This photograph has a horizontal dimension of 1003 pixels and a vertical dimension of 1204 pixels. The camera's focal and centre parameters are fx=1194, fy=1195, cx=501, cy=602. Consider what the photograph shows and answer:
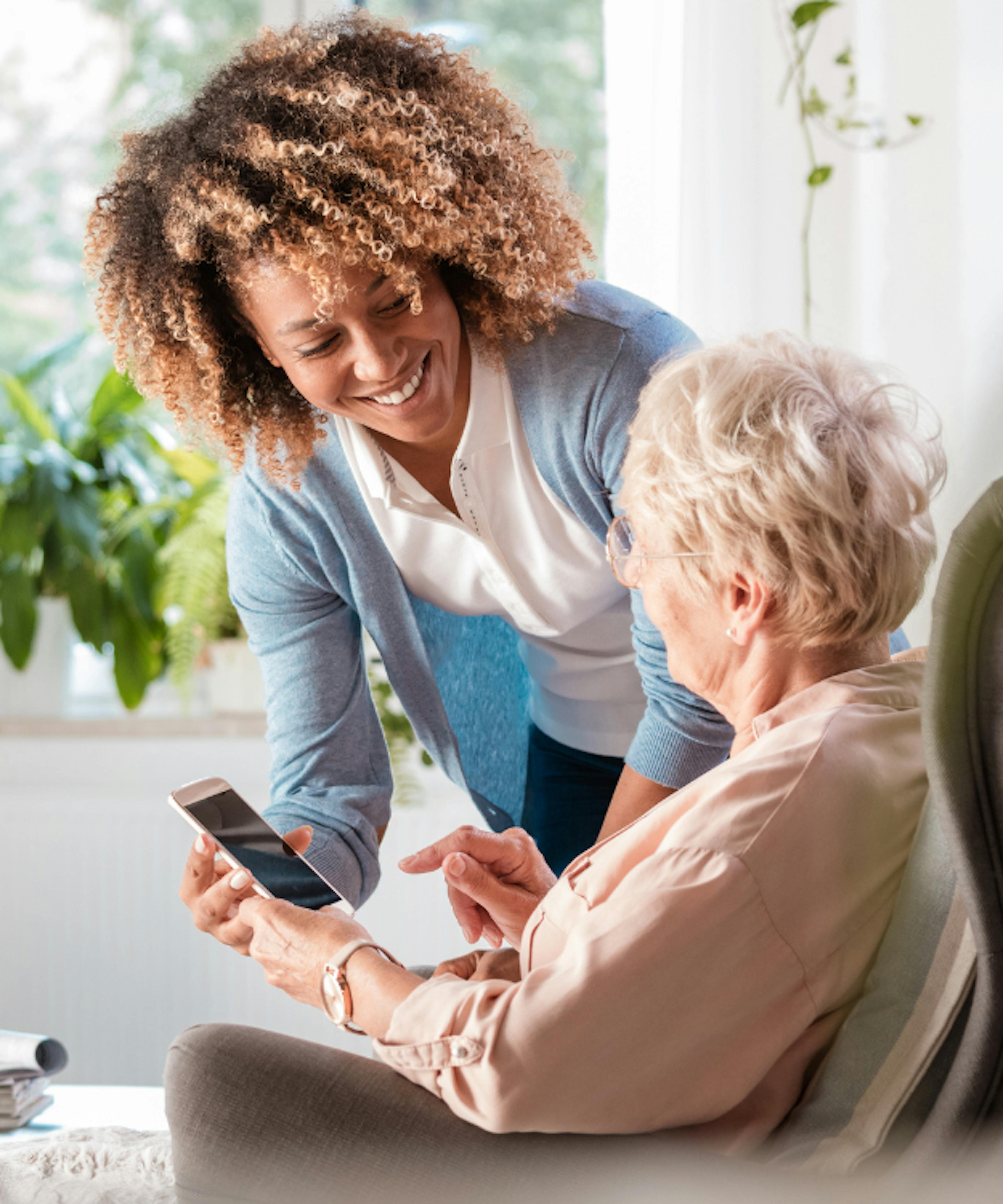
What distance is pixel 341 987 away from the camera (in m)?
0.91

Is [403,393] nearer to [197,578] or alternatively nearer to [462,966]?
[462,966]

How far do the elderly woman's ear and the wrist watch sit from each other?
0.37m

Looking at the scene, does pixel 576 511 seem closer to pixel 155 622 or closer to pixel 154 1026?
pixel 155 622

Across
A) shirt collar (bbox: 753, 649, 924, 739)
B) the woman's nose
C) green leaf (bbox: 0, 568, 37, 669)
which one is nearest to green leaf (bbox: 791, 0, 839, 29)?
the woman's nose

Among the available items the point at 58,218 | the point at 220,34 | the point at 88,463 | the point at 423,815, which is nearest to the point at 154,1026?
the point at 423,815

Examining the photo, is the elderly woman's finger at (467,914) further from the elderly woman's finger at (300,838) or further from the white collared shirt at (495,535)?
the white collared shirt at (495,535)

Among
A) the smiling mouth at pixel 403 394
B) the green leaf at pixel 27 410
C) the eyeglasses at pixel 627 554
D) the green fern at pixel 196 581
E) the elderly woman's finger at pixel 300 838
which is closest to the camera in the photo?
the eyeglasses at pixel 627 554

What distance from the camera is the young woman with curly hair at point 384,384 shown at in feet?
3.62

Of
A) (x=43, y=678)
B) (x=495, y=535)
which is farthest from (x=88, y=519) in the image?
(x=495, y=535)

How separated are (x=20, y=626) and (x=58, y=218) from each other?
101cm

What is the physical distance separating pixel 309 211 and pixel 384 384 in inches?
6.9

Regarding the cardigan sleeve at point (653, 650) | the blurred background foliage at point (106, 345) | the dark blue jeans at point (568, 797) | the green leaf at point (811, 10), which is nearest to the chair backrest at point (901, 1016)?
the cardigan sleeve at point (653, 650)

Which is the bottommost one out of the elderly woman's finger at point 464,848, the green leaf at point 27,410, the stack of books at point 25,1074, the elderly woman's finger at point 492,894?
the stack of books at point 25,1074

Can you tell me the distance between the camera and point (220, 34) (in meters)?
2.77
